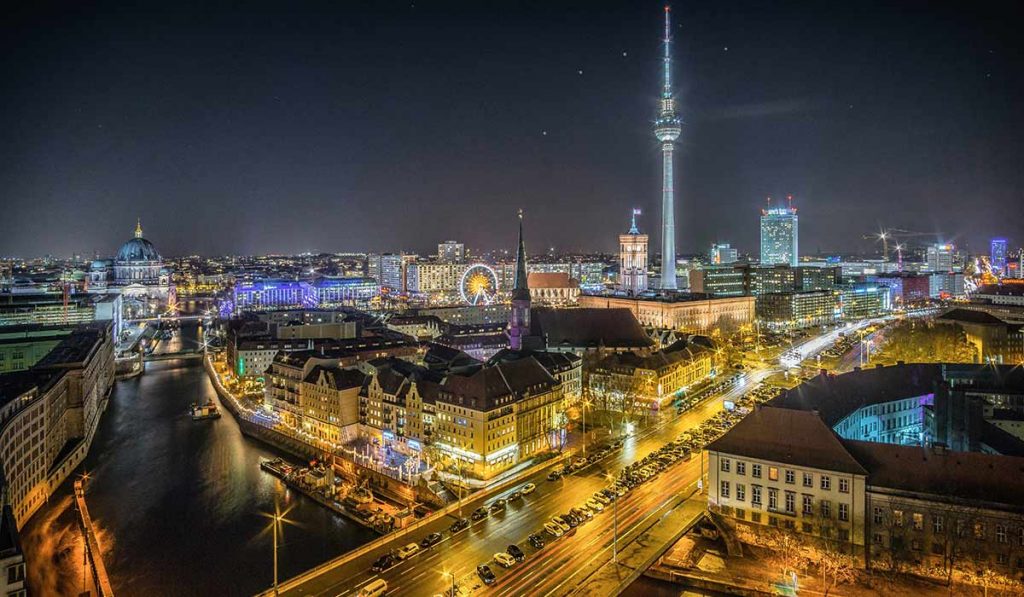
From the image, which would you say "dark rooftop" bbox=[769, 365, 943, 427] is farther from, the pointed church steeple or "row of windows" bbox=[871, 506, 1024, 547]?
the pointed church steeple

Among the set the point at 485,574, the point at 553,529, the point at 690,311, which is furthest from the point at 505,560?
the point at 690,311

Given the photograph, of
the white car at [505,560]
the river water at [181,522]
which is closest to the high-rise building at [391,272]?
the river water at [181,522]

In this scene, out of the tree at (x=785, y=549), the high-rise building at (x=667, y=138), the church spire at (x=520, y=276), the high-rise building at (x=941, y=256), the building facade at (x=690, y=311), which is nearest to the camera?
the tree at (x=785, y=549)

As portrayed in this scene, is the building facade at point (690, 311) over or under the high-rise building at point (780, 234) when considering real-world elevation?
under

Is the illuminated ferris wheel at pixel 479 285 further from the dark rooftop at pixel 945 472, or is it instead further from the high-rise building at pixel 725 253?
the high-rise building at pixel 725 253

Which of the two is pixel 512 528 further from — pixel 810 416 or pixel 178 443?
pixel 178 443

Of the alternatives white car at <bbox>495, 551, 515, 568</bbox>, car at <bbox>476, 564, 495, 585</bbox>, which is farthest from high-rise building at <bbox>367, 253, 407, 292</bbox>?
car at <bbox>476, 564, 495, 585</bbox>

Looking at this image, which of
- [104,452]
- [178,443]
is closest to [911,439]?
[178,443]
